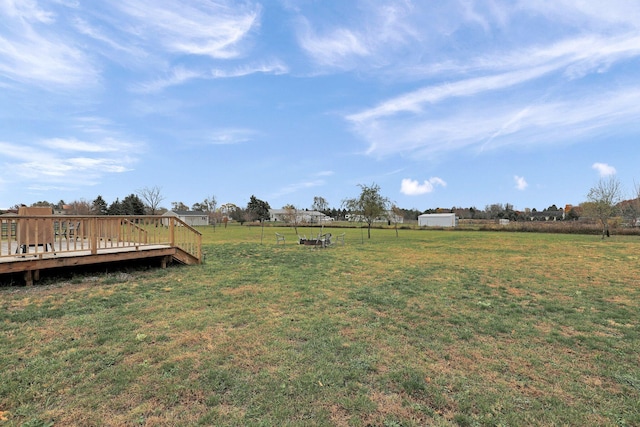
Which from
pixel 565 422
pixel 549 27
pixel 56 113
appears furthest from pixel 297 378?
pixel 56 113

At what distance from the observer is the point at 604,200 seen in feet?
89.0

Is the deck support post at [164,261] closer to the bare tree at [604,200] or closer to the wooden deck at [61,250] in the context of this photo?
the wooden deck at [61,250]

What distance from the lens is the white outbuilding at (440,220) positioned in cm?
5203

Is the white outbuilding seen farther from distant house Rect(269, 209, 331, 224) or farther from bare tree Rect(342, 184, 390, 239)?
bare tree Rect(342, 184, 390, 239)

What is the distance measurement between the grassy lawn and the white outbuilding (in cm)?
4767

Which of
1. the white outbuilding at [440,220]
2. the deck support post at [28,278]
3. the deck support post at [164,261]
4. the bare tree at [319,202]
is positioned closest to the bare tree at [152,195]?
the bare tree at [319,202]

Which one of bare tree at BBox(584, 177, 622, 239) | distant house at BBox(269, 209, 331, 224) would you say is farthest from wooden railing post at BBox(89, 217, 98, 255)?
bare tree at BBox(584, 177, 622, 239)

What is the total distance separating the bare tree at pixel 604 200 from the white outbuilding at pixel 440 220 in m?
23.1

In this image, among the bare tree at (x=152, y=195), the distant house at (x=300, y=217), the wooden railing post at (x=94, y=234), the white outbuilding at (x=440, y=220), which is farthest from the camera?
the bare tree at (x=152, y=195)

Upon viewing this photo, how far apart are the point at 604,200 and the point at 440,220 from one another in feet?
86.4

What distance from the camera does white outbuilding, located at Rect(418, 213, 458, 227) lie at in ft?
171

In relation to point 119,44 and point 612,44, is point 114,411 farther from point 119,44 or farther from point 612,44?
point 612,44

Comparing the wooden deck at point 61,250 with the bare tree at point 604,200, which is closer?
the wooden deck at point 61,250

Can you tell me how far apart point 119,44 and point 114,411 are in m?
14.5
